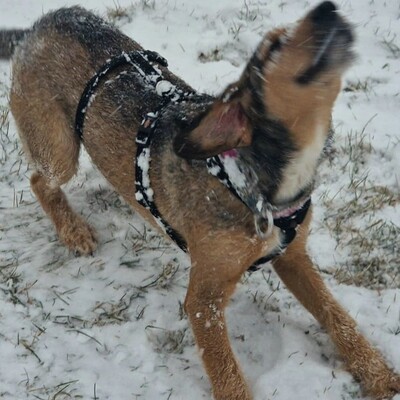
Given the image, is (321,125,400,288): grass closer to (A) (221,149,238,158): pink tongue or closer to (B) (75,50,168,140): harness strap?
(A) (221,149,238,158): pink tongue

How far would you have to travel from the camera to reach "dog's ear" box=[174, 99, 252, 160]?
2521mm

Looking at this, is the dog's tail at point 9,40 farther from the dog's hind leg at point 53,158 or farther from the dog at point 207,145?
the dog's hind leg at point 53,158

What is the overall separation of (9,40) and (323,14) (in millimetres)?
2627

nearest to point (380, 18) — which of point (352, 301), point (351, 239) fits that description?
point (351, 239)

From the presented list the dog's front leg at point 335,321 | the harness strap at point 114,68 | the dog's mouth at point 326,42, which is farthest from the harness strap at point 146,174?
the dog's mouth at point 326,42

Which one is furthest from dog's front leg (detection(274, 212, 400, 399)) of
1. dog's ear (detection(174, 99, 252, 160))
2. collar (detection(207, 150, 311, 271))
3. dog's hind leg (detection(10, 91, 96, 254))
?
dog's hind leg (detection(10, 91, 96, 254))

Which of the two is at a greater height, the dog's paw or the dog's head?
the dog's head

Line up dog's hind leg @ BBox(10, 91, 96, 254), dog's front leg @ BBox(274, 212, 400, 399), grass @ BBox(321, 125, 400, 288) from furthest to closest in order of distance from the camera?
dog's hind leg @ BBox(10, 91, 96, 254), grass @ BBox(321, 125, 400, 288), dog's front leg @ BBox(274, 212, 400, 399)

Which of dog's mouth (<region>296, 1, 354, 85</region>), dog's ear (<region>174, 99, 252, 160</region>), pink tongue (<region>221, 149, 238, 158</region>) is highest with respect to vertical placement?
dog's mouth (<region>296, 1, 354, 85</region>)

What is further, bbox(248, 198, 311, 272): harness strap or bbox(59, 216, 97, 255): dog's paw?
bbox(59, 216, 97, 255): dog's paw

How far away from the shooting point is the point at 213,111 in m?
2.51

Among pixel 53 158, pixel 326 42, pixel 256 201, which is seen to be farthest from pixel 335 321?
pixel 53 158

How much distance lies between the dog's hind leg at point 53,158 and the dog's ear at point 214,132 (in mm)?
1548

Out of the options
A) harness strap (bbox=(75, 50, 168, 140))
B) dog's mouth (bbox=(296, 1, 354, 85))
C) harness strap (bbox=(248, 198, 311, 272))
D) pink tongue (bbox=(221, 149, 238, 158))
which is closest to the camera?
dog's mouth (bbox=(296, 1, 354, 85))
